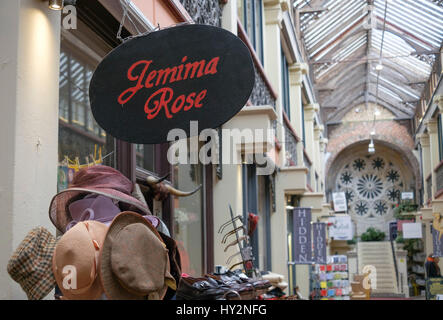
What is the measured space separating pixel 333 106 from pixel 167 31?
2433cm

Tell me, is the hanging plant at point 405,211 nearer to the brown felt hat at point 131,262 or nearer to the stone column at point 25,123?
the stone column at point 25,123

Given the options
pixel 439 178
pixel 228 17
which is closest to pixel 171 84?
pixel 228 17

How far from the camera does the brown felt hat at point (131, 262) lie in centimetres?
194

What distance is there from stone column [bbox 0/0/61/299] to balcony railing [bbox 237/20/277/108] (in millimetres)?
4758

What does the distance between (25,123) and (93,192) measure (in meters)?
0.39

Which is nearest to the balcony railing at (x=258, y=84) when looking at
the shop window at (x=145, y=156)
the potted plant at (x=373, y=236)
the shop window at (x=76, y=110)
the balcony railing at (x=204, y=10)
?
the balcony railing at (x=204, y=10)

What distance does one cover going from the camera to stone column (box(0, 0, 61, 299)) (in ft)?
7.40

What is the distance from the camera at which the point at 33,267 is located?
6.47 feet

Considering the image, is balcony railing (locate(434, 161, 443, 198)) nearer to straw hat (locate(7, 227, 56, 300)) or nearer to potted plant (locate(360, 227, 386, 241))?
potted plant (locate(360, 227, 386, 241))

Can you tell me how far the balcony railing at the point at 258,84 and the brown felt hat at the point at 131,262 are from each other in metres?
5.21

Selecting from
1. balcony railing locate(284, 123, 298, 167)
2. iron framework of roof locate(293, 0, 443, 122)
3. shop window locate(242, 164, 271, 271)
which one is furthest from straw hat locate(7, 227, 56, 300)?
iron framework of roof locate(293, 0, 443, 122)

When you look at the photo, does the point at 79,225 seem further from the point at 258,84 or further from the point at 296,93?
the point at 296,93

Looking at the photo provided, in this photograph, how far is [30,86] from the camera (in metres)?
2.41
